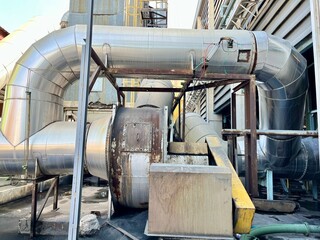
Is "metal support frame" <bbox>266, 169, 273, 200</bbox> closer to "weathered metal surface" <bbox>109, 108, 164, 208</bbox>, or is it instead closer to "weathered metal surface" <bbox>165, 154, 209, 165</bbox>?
"weathered metal surface" <bbox>165, 154, 209, 165</bbox>

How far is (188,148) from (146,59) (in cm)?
140

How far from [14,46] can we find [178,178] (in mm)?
5209

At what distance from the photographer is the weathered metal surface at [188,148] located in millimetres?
3035

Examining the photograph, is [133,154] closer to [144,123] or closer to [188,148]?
[144,123]

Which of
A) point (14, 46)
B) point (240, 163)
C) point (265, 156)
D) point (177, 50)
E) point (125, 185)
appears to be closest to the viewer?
point (125, 185)

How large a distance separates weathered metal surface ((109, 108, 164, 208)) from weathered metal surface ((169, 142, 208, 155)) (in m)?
0.21

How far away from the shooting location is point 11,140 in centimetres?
317

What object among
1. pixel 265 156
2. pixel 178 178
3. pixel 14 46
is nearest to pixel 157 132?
pixel 178 178

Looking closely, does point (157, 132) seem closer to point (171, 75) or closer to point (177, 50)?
point (171, 75)

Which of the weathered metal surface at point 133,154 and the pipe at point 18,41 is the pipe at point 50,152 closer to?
the weathered metal surface at point 133,154

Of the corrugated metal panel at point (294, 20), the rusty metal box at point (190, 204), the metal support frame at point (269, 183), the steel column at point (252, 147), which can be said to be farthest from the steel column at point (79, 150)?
the corrugated metal panel at point (294, 20)

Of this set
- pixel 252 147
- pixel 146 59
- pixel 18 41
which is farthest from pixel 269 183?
pixel 18 41

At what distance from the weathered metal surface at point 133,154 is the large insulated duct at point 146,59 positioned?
78 cm

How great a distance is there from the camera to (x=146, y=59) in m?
3.39
